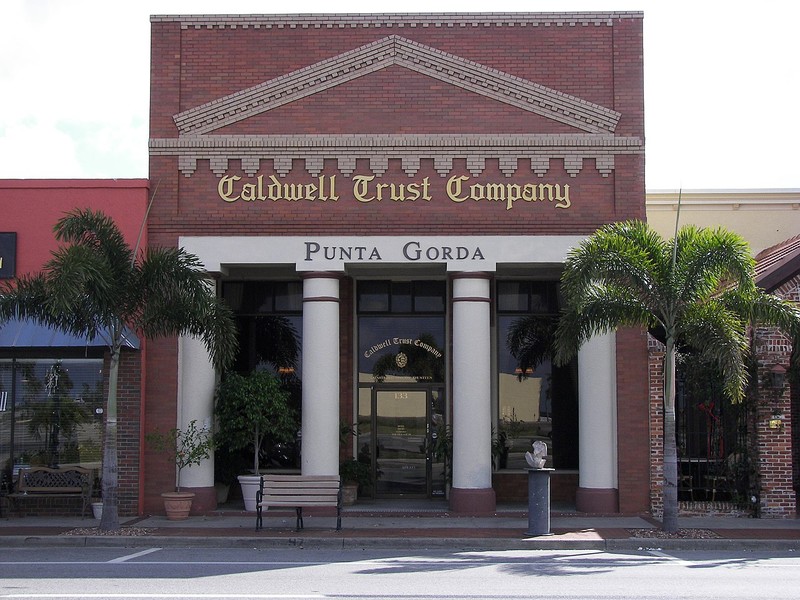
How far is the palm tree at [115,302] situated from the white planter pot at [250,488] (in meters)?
2.71

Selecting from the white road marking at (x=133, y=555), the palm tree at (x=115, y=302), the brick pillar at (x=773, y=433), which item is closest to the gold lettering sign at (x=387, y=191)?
the palm tree at (x=115, y=302)

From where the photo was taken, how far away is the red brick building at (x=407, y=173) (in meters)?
17.9

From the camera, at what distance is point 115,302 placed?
15586mm

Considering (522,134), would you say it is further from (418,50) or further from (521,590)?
(521,590)

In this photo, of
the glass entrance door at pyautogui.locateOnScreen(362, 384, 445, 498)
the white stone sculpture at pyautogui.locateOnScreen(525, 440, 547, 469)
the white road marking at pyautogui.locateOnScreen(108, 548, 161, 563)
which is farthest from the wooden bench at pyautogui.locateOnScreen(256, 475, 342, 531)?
the glass entrance door at pyautogui.locateOnScreen(362, 384, 445, 498)

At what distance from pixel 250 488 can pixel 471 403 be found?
4.17 m

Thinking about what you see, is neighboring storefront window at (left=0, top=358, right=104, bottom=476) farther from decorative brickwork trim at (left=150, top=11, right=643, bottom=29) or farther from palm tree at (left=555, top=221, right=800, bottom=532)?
palm tree at (left=555, top=221, right=800, bottom=532)

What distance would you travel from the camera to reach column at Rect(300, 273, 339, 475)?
17875 millimetres

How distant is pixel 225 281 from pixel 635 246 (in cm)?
867

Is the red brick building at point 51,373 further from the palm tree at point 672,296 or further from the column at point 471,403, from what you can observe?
the palm tree at point 672,296

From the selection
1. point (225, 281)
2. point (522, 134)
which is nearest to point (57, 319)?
point (225, 281)

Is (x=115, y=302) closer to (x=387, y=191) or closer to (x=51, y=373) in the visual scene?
(x=51, y=373)

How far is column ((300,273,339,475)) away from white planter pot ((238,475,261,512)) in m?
0.89

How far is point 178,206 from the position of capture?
723 inches
